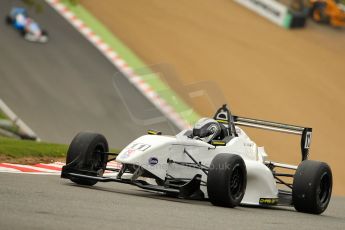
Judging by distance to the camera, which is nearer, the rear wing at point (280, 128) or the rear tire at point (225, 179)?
the rear tire at point (225, 179)

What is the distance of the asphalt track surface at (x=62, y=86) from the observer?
66.6 feet

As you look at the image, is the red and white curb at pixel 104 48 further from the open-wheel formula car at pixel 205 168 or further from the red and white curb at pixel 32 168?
the open-wheel formula car at pixel 205 168

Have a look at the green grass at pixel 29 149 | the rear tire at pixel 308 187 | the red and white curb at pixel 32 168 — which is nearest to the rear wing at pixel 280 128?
the rear tire at pixel 308 187

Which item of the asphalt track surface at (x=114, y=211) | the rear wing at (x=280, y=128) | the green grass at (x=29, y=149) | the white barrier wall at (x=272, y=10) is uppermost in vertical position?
the white barrier wall at (x=272, y=10)

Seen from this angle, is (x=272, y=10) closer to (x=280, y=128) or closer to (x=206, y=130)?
(x=280, y=128)

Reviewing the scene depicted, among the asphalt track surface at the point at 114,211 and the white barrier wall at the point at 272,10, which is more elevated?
the white barrier wall at the point at 272,10

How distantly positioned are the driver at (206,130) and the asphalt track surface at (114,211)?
0.92 metres

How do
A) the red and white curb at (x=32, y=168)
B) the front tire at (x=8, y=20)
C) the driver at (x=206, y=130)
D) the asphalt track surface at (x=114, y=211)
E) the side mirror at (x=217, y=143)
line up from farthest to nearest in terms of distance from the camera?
the front tire at (x=8, y=20), the red and white curb at (x=32, y=168), the driver at (x=206, y=130), the side mirror at (x=217, y=143), the asphalt track surface at (x=114, y=211)

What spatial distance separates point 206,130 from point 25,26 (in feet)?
45.1

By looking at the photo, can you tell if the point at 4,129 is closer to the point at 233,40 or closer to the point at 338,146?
the point at 338,146

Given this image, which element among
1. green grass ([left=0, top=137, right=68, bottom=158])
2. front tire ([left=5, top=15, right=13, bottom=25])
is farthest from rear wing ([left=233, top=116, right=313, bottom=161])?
front tire ([left=5, top=15, right=13, bottom=25])

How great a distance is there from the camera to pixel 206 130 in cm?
1165

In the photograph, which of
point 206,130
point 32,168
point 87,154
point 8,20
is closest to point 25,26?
point 8,20

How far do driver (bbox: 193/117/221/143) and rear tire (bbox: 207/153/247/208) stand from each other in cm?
87
